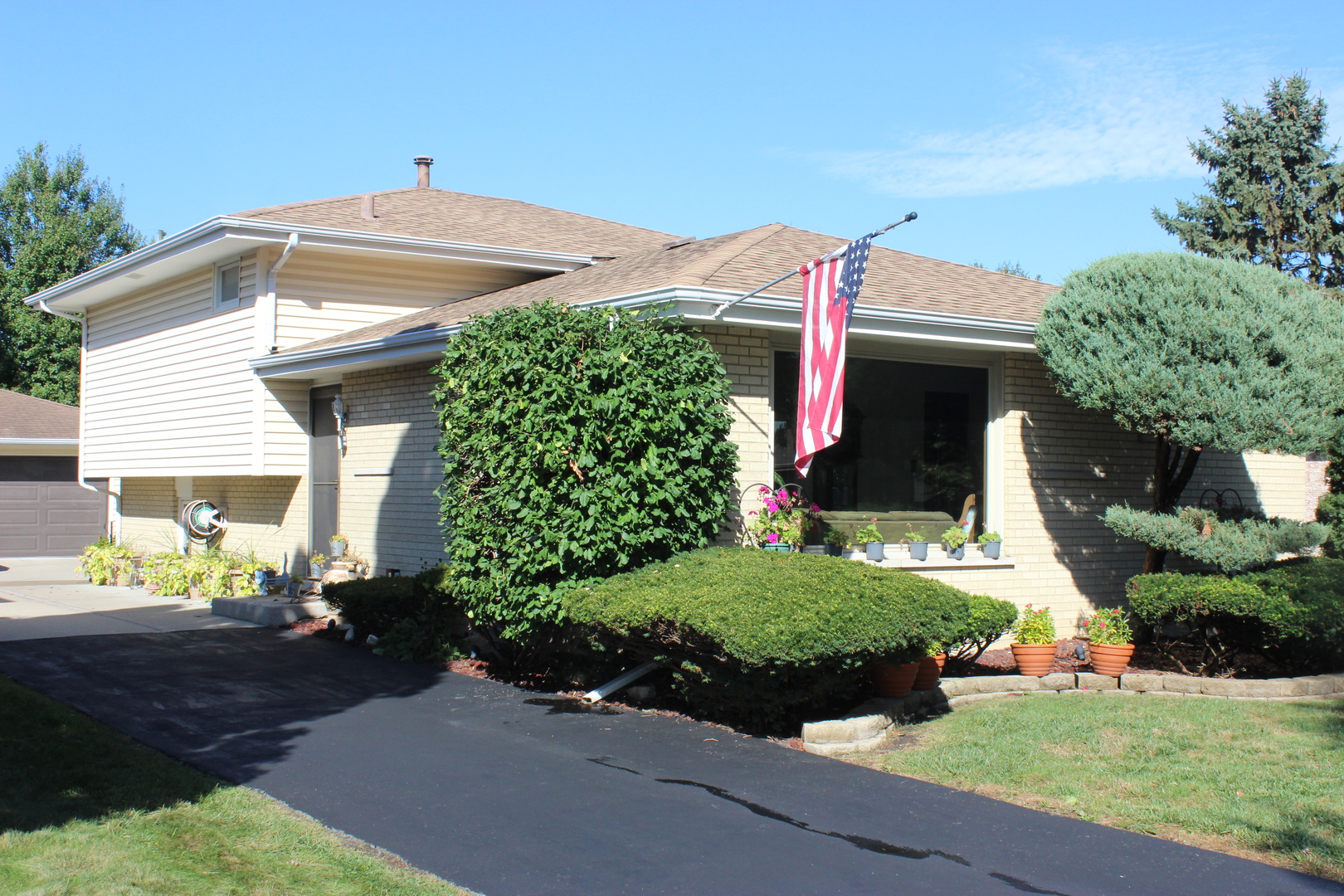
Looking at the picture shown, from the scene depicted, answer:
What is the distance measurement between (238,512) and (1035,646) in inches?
465

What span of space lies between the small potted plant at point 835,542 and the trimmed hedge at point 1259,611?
257 cm

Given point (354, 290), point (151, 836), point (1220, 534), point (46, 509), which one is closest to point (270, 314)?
point (354, 290)

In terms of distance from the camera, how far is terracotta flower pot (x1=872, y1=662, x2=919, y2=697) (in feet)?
25.0

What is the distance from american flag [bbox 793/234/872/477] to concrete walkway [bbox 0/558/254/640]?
7.15m

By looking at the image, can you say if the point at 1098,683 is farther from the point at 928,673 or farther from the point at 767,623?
the point at 767,623

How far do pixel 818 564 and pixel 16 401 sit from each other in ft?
75.1

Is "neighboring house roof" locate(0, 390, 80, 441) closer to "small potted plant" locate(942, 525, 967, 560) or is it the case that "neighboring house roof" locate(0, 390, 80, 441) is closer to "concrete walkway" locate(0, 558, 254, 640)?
"concrete walkway" locate(0, 558, 254, 640)

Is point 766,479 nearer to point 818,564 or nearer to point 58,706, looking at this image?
point 818,564

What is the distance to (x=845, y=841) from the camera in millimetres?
5039

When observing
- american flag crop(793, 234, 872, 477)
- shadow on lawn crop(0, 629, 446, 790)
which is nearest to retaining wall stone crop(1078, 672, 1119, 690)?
american flag crop(793, 234, 872, 477)

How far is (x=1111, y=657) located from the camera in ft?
29.8

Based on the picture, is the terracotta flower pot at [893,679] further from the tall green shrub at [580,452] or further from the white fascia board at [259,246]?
the white fascia board at [259,246]

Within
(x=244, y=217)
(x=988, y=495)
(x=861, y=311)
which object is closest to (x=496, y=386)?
(x=861, y=311)

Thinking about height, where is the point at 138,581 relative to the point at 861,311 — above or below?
below
